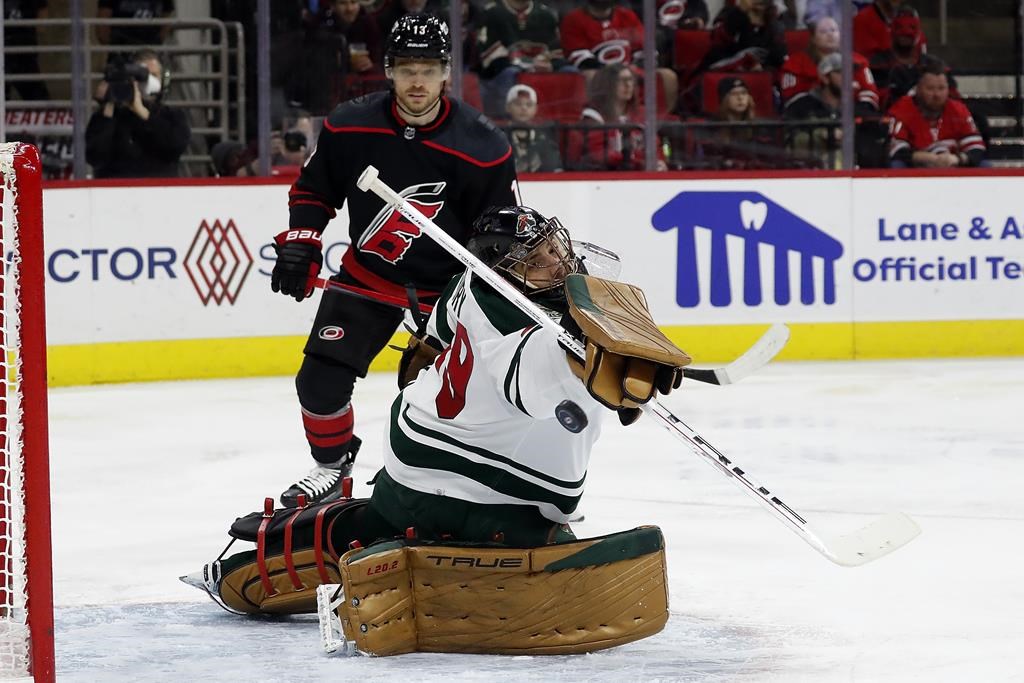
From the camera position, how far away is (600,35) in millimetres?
6922

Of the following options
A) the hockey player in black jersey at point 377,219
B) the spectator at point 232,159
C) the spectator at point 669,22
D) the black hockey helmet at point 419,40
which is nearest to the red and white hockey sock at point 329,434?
the hockey player in black jersey at point 377,219

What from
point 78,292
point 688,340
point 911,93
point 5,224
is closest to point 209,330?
point 78,292

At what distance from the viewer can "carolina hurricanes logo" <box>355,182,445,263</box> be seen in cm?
362

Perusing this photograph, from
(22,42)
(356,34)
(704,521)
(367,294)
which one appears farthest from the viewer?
(356,34)

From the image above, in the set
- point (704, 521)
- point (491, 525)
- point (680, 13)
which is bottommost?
point (704, 521)

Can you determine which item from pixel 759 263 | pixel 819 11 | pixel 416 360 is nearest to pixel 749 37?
pixel 819 11

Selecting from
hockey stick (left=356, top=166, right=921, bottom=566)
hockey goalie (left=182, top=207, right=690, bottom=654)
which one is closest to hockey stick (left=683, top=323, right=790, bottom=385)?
hockey stick (left=356, top=166, right=921, bottom=566)

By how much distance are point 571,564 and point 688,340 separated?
4346 mm

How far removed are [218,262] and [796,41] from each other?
8.49ft

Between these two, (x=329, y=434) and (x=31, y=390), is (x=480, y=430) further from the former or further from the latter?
(x=329, y=434)

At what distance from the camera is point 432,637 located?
8.75 feet

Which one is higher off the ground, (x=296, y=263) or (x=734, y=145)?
(x=296, y=263)

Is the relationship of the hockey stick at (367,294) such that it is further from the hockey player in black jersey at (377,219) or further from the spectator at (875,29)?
the spectator at (875,29)

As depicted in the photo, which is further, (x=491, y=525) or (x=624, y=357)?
(x=491, y=525)
